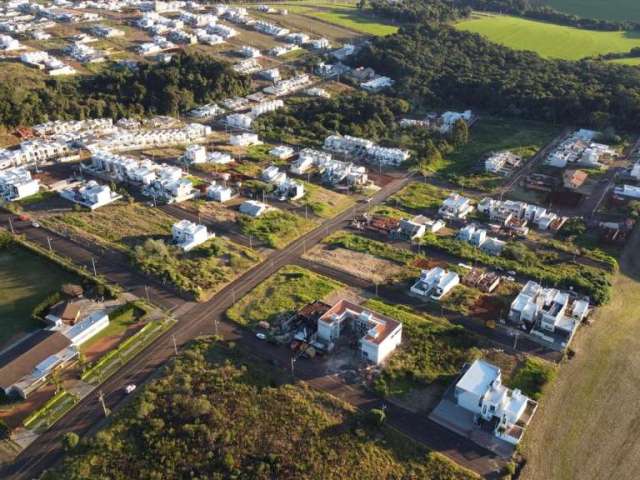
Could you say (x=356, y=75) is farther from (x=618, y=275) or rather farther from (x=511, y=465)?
(x=511, y=465)

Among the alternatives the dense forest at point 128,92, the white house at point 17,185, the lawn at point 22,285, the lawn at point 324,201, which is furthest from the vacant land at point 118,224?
the dense forest at point 128,92

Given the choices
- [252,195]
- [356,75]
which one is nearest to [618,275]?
[252,195]

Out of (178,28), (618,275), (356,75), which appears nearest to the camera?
(618,275)

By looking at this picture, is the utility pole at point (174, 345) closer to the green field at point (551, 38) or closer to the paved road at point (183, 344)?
the paved road at point (183, 344)

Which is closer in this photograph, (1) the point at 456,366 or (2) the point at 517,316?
(1) the point at 456,366

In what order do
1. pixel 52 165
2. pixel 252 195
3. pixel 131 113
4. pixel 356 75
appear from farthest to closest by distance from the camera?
pixel 356 75 < pixel 131 113 < pixel 52 165 < pixel 252 195

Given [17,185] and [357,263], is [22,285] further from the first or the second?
[357,263]

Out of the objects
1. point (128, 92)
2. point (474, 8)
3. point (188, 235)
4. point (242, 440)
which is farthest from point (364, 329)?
point (474, 8)
